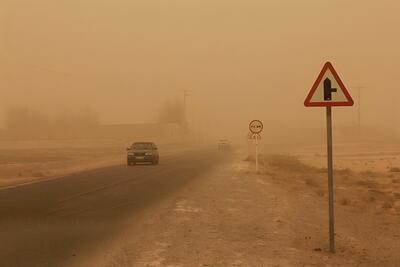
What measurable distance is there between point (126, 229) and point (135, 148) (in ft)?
107

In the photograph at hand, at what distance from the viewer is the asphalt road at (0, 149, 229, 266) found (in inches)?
373

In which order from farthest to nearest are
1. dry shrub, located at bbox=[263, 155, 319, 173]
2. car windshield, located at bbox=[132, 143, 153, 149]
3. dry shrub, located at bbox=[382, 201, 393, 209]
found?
car windshield, located at bbox=[132, 143, 153, 149] → dry shrub, located at bbox=[263, 155, 319, 173] → dry shrub, located at bbox=[382, 201, 393, 209]

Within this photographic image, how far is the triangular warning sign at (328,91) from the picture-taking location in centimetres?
912

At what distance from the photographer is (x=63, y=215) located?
46.9 ft

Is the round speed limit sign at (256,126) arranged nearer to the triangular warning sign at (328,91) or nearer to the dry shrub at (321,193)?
the dry shrub at (321,193)

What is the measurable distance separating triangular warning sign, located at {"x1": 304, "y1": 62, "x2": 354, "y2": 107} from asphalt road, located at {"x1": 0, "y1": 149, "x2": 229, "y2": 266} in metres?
4.56

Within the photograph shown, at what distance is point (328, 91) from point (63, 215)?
791cm

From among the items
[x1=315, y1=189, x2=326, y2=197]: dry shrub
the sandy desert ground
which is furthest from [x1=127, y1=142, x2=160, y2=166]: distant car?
the sandy desert ground

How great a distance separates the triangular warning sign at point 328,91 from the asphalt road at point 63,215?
14.9 feet

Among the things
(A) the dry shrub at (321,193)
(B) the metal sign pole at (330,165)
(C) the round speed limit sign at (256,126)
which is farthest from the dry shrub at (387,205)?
(C) the round speed limit sign at (256,126)

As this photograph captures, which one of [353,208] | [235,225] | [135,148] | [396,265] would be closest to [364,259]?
[396,265]

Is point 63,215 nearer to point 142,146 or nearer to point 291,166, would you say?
point 142,146

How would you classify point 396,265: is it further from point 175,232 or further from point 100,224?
point 100,224

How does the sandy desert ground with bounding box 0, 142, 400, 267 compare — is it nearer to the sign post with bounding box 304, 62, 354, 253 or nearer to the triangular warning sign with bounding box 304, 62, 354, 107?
the sign post with bounding box 304, 62, 354, 253
